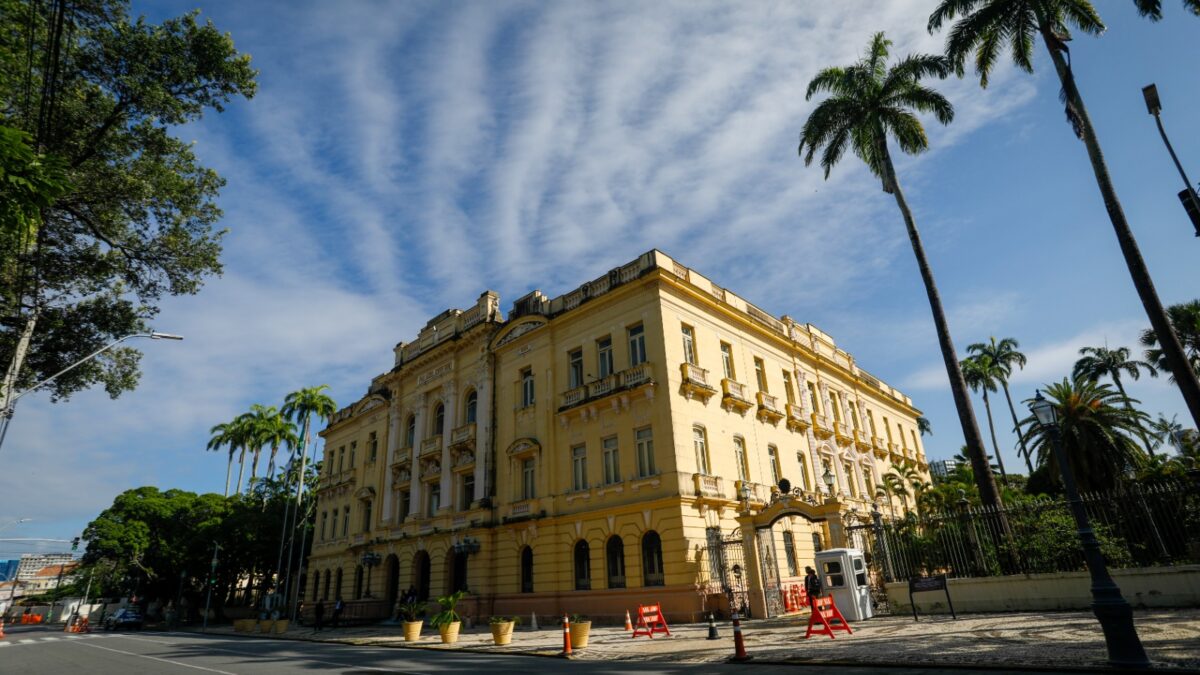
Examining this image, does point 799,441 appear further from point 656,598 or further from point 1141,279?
point 1141,279

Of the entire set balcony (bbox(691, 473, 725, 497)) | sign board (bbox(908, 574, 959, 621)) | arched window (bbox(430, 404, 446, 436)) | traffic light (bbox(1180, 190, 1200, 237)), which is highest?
arched window (bbox(430, 404, 446, 436))

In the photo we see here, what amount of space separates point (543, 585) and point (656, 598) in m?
5.80

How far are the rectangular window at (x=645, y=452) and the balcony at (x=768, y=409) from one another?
679cm

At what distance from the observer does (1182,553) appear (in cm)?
1428

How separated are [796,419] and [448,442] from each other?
18.2 m

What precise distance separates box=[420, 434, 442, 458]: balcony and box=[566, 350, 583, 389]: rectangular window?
31.5 ft

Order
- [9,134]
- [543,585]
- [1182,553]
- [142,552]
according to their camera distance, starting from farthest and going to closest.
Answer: [142,552] → [543,585] → [1182,553] → [9,134]

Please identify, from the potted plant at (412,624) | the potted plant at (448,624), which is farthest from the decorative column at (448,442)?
the potted plant at (448,624)

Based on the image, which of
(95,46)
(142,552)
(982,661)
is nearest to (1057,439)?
(982,661)

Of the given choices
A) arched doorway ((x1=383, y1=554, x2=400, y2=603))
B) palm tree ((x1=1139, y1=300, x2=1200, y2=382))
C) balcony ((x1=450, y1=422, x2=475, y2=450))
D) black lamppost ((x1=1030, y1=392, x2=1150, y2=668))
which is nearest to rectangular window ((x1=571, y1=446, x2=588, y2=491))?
balcony ((x1=450, y1=422, x2=475, y2=450))

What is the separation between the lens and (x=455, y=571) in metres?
29.8

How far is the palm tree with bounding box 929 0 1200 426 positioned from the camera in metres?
16.4

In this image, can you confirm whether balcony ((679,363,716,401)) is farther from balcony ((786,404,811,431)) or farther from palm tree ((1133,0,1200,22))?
palm tree ((1133,0,1200,22))

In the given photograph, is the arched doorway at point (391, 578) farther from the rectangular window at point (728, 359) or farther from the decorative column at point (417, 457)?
the rectangular window at point (728, 359)
